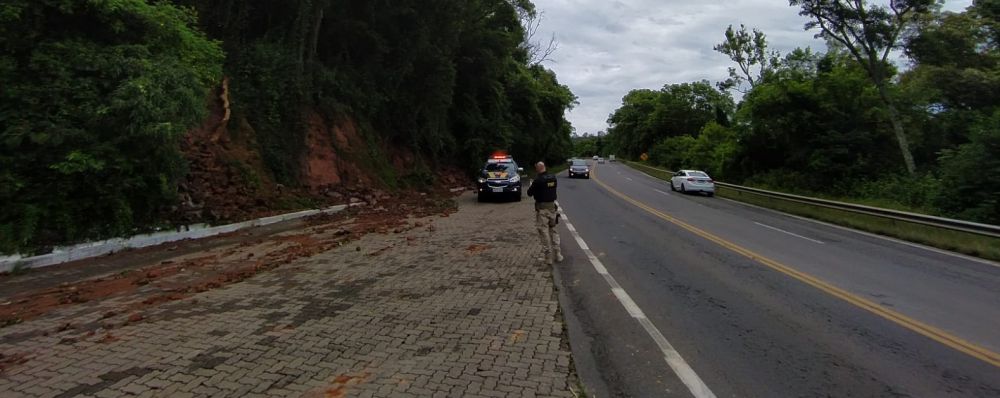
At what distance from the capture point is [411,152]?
28.3 meters

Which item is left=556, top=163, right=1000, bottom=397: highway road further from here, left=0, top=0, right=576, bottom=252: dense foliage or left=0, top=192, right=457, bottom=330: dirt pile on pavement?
left=0, top=0, right=576, bottom=252: dense foliage

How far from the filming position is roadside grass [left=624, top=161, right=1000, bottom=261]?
11.4m

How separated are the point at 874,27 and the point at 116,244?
115 ft

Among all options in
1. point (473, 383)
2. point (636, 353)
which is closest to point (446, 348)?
point (473, 383)

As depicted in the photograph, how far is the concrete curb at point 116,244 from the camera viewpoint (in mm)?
8516

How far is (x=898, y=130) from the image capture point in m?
28.3

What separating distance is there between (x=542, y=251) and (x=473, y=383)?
618 cm

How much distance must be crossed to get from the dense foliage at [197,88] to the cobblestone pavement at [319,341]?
4000 mm

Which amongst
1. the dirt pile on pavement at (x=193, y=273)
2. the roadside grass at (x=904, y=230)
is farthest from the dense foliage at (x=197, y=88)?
the roadside grass at (x=904, y=230)

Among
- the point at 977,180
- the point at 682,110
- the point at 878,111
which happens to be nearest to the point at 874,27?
the point at 878,111

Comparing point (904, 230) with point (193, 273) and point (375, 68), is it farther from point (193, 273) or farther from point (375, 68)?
point (375, 68)

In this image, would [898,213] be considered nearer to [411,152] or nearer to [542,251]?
[542,251]

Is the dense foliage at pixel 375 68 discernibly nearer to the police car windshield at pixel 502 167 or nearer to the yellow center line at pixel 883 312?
the police car windshield at pixel 502 167

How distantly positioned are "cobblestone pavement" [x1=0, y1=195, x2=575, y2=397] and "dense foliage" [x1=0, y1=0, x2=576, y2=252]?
4000mm
